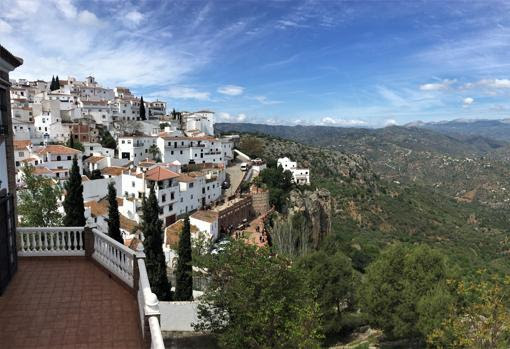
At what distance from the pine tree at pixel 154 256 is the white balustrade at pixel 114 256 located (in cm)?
1402

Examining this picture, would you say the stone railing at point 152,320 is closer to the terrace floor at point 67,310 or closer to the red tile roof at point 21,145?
the terrace floor at point 67,310

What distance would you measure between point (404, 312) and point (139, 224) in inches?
1020

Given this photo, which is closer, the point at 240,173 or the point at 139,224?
the point at 139,224

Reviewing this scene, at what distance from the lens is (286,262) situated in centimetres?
1435

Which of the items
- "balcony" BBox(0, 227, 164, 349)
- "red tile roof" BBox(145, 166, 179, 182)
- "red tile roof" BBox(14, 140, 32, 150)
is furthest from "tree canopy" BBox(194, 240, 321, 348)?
"red tile roof" BBox(14, 140, 32, 150)

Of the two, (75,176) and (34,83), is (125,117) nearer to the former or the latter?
(34,83)

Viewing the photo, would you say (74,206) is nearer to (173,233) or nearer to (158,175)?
(173,233)

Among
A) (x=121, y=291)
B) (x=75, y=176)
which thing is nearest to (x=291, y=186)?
(x=75, y=176)

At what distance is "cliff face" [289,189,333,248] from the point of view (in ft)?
174

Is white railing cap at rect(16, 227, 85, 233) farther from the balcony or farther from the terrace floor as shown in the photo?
the terrace floor

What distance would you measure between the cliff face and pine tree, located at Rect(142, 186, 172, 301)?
93.1ft

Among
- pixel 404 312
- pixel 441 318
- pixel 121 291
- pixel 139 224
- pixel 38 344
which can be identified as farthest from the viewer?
pixel 139 224

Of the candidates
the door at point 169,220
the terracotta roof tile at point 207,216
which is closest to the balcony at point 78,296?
the terracotta roof tile at point 207,216

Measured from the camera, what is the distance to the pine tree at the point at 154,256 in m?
23.9
